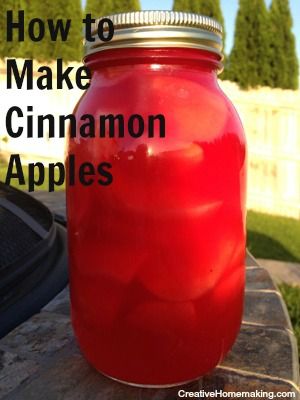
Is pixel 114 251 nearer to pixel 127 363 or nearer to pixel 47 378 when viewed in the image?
pixel 127 363

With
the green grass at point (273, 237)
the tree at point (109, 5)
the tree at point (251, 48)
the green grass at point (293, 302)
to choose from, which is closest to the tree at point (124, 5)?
the tree at point (109, 5)

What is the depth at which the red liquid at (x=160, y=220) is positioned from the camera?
93 centimetres

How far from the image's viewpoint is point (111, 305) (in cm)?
101

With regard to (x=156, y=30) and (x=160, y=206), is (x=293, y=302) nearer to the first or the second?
(x=160, y=206)

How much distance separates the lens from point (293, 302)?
10.1 ft

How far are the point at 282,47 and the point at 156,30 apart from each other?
7.86m

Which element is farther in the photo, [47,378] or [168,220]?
[47,378]

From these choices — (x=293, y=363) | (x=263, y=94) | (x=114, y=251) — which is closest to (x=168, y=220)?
(x=114, y=251)

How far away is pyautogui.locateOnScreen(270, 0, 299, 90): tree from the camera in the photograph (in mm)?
7949

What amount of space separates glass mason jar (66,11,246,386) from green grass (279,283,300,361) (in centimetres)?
192

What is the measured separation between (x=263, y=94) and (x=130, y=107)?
23.8 feet

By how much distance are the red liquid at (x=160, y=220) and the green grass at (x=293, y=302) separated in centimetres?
192

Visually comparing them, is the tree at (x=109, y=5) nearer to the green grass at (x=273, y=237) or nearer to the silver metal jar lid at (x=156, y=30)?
the green grass at (x=273, y=237)

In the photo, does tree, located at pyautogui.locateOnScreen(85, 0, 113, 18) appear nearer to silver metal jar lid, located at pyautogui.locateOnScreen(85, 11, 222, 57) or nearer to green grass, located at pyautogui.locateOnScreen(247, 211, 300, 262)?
green grass, located at pyautogui.locateOnScreen(247, 211, 300, 262)
